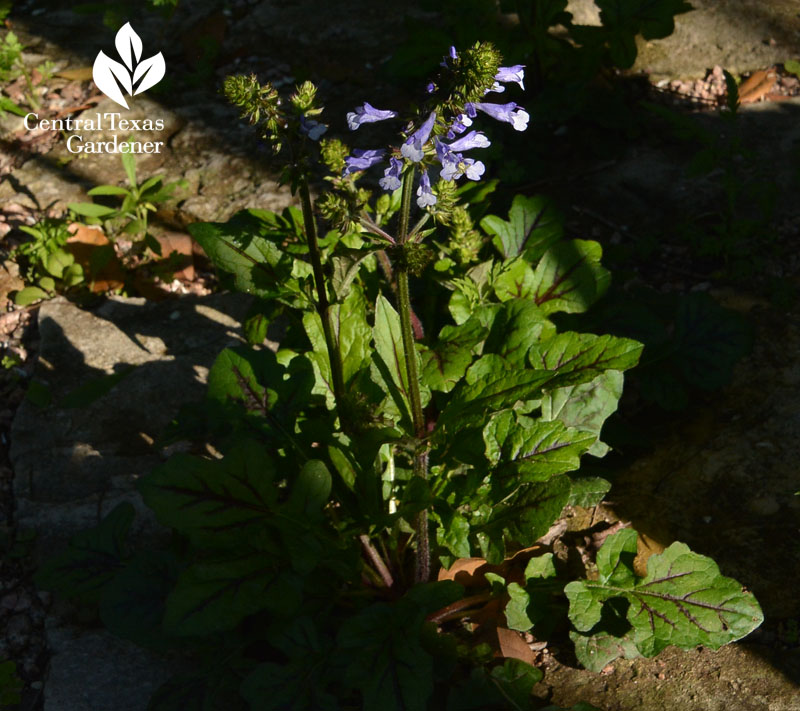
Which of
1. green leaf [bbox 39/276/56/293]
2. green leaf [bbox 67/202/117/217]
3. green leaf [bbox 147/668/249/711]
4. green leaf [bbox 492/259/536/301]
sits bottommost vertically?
green leaf [bbox 147/668/249/711]

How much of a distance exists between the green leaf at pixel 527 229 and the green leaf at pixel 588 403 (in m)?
0.62

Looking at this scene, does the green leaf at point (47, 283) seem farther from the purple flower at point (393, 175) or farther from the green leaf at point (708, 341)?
the green leaf at point (708, 341)

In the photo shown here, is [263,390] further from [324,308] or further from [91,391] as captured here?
[91,391]

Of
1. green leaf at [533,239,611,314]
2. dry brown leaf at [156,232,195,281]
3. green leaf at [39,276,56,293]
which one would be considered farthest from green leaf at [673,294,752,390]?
green leaf at [39,276,56,293]

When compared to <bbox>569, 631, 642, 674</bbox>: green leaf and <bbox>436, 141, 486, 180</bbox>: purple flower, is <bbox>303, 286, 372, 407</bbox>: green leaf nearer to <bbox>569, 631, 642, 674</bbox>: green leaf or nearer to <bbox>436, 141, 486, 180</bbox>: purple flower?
<bbox>436, 141, 486, 180</bbox>: purple flower

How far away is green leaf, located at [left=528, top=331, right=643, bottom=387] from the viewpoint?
2.52 m

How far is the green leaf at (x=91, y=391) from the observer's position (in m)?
3.46

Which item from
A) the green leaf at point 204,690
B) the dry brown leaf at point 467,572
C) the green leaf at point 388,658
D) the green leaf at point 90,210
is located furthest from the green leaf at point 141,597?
the green leaf at point 90,210

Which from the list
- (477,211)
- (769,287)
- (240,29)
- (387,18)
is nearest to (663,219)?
(769,287)

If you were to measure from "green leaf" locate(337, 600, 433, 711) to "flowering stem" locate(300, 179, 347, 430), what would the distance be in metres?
0.55

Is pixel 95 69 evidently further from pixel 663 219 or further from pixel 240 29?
pixel 663 219

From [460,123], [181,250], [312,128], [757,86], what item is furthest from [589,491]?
[757,86]

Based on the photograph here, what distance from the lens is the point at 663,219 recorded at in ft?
14.1

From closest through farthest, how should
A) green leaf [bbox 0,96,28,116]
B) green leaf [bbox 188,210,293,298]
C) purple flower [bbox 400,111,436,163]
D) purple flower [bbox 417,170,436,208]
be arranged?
1. purple flower [bbox 400,111,436,163]
2. purple flower [bbox 417,170,436,208]
3. green leaf [bbox 188,210,293,298]
4. green leaf [bbox 0,96,28,116]
